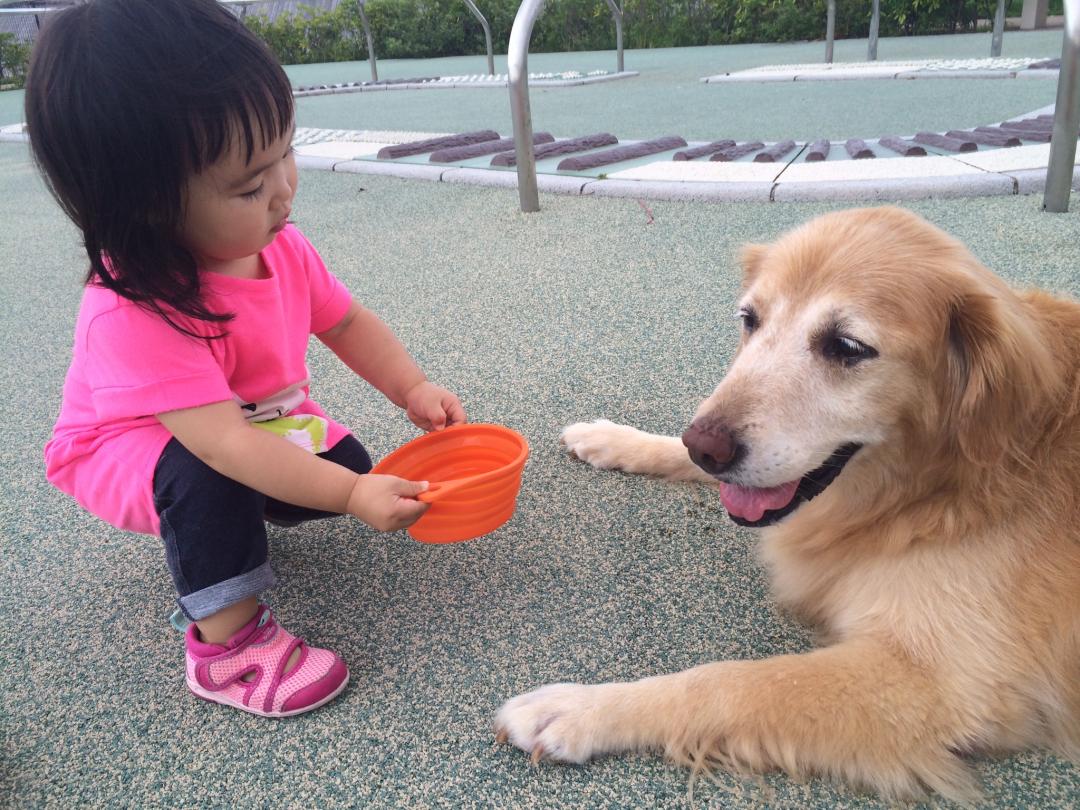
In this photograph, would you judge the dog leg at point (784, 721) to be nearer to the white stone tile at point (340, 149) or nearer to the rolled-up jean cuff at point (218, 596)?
the rolled-up jean cuff at point (218, 596)

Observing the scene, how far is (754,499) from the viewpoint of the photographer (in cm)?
135

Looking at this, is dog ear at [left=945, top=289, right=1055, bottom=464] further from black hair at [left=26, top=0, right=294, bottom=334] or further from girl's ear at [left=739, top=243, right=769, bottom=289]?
black hair at [left=26, top=0, right=294, bottom=334]

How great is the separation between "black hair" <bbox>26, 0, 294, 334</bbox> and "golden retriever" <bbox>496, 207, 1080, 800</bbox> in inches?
34.4

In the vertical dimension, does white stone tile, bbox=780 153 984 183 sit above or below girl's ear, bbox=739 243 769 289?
below

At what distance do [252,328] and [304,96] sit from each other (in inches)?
411

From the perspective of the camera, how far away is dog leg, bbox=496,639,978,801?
1106 mm

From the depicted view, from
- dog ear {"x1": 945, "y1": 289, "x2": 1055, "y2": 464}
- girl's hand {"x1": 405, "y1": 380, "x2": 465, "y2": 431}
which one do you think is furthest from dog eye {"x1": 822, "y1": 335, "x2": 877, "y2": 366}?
girl's hand {"x1": 405, "y1": 380, "x2": 465, "y2": 431}

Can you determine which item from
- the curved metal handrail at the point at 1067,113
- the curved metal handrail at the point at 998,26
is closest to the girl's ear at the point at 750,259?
the curved metal handrail at the point at 1067,113

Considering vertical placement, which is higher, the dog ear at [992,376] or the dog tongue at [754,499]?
the dog ear at [992,376]

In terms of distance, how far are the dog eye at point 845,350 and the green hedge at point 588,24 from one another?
14.8 m

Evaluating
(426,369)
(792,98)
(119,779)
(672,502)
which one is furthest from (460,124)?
(119,779)

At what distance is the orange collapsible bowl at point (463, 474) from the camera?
140 cm

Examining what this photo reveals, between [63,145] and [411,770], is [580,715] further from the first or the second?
[63,145]

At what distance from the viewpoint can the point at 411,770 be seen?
1157 mm
